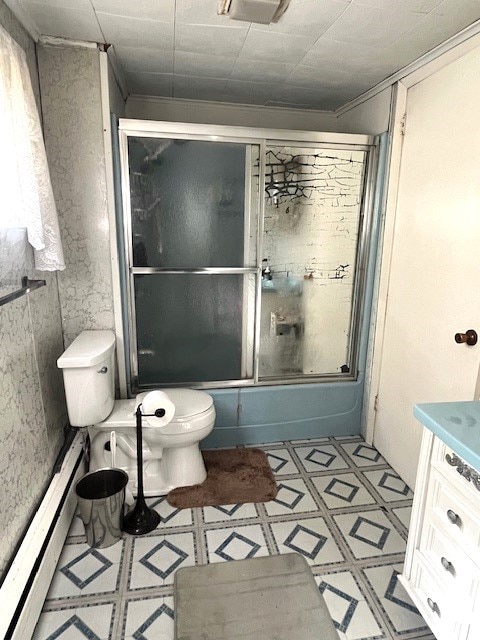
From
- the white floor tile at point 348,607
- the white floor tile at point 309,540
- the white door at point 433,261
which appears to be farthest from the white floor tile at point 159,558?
the white door at point 433,261

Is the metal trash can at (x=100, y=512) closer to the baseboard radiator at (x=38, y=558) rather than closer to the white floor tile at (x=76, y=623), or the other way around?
the baseboard radiator at (x=38, y=558)

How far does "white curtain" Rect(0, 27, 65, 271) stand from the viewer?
1270 millimetres

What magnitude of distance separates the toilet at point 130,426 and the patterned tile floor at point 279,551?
0.18m

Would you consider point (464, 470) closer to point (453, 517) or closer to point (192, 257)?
point (453, 517)

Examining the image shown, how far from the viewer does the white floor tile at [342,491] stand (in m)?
1.96

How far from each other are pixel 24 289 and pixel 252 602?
1.45 meters

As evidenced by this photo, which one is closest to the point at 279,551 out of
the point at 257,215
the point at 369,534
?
the point at 369,534

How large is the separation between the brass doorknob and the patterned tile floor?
911 mm

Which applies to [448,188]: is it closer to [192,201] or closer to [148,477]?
[192,201]

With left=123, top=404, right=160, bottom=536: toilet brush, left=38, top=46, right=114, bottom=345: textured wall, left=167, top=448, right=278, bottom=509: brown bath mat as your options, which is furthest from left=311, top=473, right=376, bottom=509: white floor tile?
left=38, top=46, right=114, bottom=345: textured wall

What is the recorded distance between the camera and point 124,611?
1.39 metres

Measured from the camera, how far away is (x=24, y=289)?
1.50 m

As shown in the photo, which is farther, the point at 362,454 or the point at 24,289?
the point at 362,454

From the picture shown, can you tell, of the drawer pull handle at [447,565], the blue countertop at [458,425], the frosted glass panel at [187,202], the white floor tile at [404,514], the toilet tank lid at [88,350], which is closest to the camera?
the blue countertop at [458,425]
